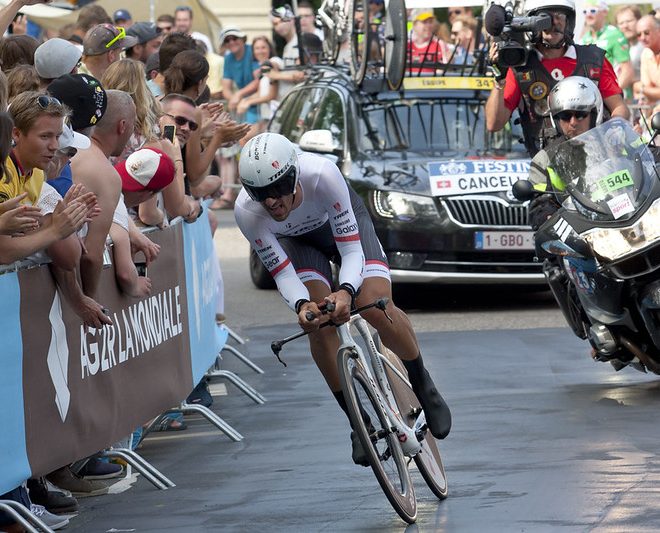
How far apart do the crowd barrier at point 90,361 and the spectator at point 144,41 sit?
3.21 metres

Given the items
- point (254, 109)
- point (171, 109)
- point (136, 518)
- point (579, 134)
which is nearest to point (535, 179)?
point (579, 134)

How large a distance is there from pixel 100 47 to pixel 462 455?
407 centimetres

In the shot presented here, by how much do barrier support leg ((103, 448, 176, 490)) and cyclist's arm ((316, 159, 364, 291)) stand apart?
153cm

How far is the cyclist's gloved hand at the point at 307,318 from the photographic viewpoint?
712cm

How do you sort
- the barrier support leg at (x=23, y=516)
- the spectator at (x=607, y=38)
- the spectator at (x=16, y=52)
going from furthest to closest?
the spectator at (x=607, y=38)
the spectator at (x=16, y=52)
the barrier support leg at (x=23, y=516)

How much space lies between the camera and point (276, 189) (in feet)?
23.5

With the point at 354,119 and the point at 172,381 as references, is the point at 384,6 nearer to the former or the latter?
the point at 354,119

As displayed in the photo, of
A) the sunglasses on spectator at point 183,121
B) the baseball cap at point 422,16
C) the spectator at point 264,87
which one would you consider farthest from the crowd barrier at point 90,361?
the spectator at point 264,87

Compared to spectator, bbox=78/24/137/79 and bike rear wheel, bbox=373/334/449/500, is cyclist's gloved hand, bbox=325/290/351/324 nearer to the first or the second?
bike rear wheel, bbox=373/334/449/500

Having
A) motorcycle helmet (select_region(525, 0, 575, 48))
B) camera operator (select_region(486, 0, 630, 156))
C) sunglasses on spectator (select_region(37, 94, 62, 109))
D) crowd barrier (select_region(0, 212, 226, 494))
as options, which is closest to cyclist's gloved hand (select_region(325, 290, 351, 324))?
crowd barrier (select_region(0, 212, 226, 494))

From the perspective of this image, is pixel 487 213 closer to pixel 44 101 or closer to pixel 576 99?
pixel 576 99

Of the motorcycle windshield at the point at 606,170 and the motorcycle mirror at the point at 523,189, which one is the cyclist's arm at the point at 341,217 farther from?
the motorcycle windshield at the point at 606,170

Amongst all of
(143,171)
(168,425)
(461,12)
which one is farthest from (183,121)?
(461,12)

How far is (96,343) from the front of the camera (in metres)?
7.99
